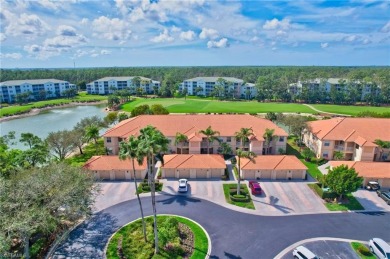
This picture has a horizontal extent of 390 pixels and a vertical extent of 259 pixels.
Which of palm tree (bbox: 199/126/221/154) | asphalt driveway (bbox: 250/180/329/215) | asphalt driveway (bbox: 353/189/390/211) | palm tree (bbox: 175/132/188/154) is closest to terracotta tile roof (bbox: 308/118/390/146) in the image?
asphalt driveway (bbox: 353/189/390/211)

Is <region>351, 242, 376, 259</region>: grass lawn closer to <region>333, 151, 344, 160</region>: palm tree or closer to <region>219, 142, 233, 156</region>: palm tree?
<region>333, 151, 344, 160</region>: palm tree

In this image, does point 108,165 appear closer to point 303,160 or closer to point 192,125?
point 192,125

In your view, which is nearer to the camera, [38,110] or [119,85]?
[38,110]

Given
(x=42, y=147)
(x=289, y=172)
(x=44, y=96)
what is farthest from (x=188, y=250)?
(x=44, y=96)

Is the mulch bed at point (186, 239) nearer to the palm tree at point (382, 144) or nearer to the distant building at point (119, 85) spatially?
the palm tree at point (382, 144)

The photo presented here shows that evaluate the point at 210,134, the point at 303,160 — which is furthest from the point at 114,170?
the point at 303,160
